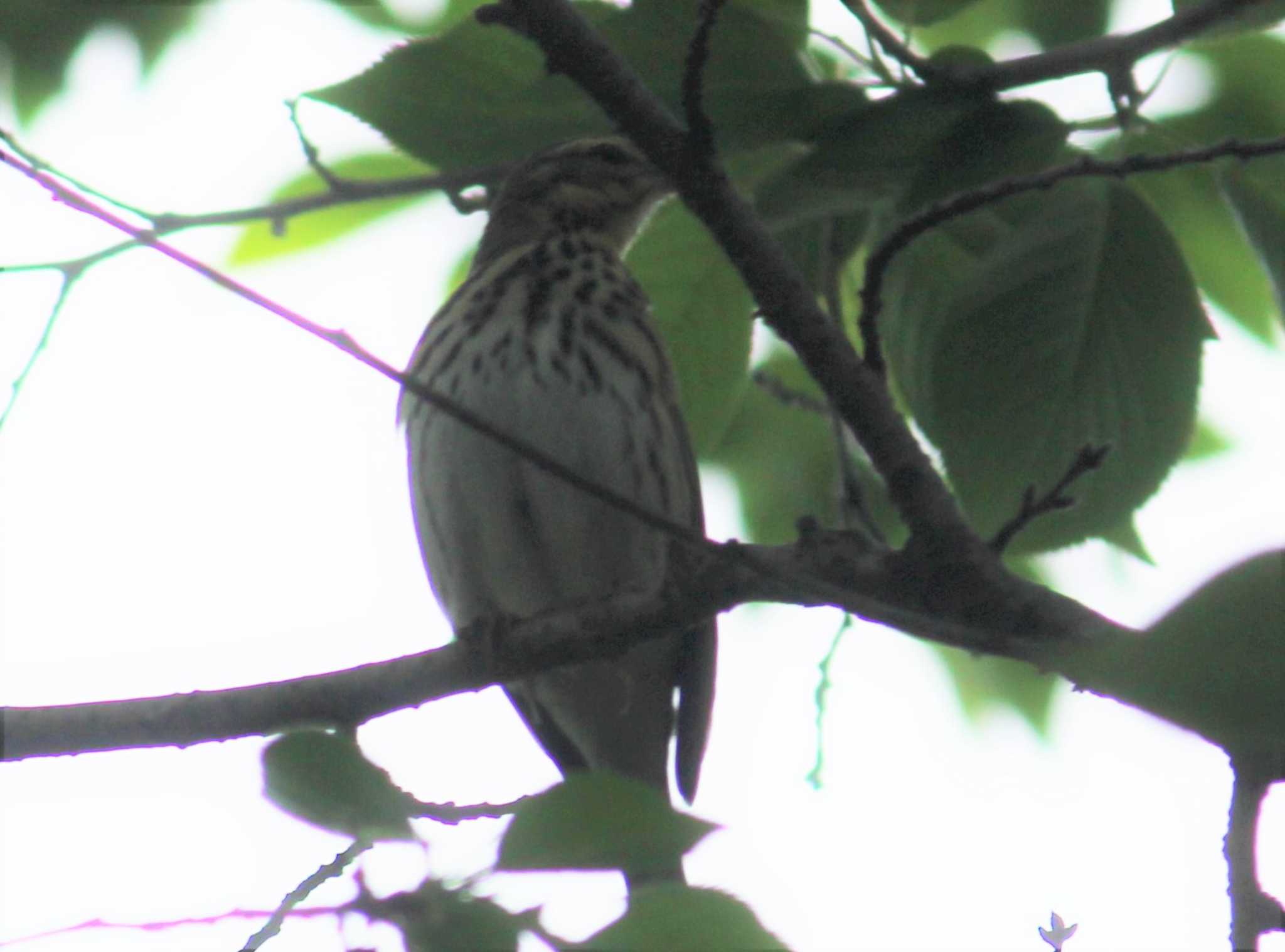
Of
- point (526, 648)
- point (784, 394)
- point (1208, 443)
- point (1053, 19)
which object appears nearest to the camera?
point (526, 648)

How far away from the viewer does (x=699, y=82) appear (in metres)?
3.23

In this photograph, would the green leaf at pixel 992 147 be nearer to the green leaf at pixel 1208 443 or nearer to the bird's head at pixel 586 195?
the green leaf at pixel 1208 443

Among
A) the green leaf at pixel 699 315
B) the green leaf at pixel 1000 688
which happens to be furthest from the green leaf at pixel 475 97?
the green leaf at pixel 1000 688

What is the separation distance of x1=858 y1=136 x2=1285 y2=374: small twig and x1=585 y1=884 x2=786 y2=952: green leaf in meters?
1.82

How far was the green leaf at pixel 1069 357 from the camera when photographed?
361cm

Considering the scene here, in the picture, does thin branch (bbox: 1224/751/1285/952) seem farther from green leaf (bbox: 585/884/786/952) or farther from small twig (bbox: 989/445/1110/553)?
small twig (bbox: 989/445/1110/553)

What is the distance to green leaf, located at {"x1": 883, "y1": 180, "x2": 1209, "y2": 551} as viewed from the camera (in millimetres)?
3609

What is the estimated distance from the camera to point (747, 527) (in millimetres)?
5902

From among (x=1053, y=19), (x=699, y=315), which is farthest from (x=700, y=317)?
(x=1053, y=19)

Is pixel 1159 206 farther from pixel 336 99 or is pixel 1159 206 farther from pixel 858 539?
pixel 336 99

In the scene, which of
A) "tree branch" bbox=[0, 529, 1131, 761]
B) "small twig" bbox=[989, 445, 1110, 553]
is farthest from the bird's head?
"small twig" bbox=[989, 445, 1110, 553]

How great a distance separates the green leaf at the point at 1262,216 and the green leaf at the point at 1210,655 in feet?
7.68

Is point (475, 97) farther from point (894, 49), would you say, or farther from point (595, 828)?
point (595, 828)

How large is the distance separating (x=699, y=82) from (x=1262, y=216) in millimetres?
1289
